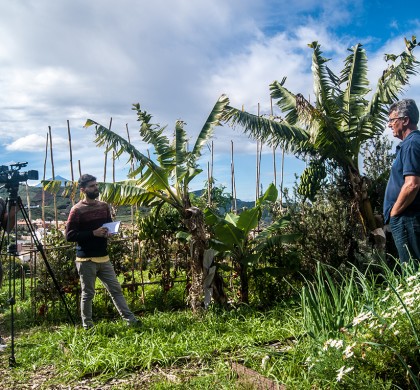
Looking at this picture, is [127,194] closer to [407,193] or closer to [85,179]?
[85,179]

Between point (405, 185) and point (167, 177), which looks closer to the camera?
point (405, 185)

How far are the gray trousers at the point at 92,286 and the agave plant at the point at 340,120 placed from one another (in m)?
3.27

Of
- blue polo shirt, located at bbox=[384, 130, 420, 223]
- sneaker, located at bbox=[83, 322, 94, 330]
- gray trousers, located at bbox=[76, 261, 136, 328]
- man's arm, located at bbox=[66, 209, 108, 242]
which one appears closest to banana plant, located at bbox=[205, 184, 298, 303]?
gray trousers, located at bbox=[76, 261, 136, 328]

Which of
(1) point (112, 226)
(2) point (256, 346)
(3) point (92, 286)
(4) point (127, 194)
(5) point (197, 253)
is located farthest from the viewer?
(4) point (127, 194)

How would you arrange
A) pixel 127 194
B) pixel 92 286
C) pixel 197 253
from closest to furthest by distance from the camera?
pixel 92 286
pixel 197 253
pixel 127 194

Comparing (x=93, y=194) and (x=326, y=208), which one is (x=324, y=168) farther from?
(x=93, y=194)

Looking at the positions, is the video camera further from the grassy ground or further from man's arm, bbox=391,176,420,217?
man's arm, bbox=391,176,420,217

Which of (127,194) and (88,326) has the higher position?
(127,194)

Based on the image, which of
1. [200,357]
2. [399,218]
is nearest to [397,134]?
[399,218]

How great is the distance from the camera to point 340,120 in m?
7.98

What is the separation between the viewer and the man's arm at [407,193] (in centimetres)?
422

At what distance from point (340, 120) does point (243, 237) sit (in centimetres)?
260

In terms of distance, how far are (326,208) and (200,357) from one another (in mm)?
4218

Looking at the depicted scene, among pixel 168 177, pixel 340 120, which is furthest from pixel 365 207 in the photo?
pixel 168 177
